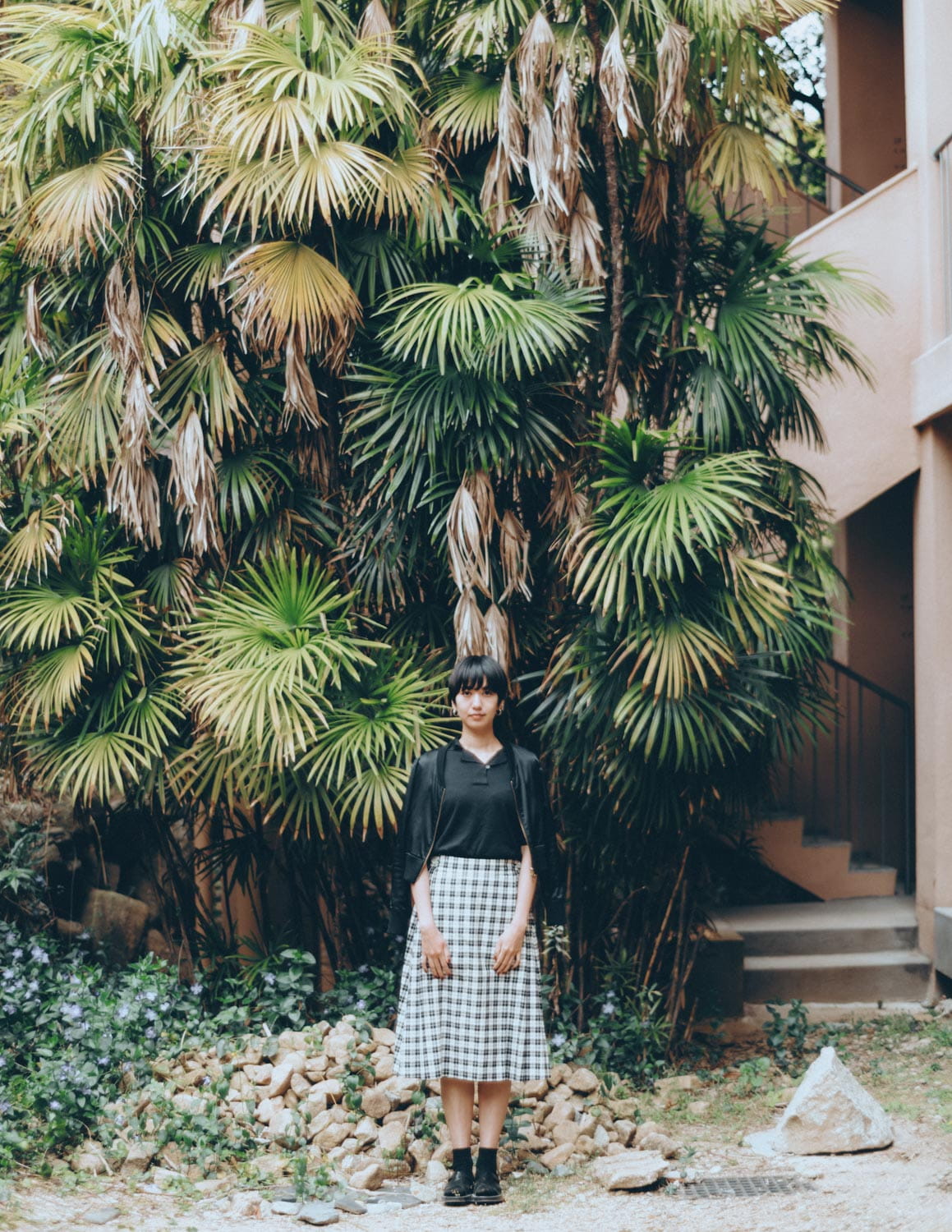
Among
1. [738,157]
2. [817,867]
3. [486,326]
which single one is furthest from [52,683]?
[817,867]

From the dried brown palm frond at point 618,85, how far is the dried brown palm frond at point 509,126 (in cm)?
36

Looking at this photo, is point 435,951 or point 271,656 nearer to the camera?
point 435,951

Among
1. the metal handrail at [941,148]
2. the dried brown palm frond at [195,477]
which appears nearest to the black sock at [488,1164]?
the dried brown palm frond at [195,477]

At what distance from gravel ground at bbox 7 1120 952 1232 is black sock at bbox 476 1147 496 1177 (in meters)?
0.11

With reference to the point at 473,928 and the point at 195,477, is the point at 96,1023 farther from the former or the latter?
the point at 195,477

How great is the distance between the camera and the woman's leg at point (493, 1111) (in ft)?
14.4

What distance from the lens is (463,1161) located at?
14.3 ft

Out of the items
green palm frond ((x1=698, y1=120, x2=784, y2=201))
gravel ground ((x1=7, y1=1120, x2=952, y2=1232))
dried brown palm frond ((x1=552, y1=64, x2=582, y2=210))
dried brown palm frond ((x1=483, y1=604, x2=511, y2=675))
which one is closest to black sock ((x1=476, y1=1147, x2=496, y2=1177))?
gravel ground ((x1=7, y1=1120, x2=952, y2=1232))

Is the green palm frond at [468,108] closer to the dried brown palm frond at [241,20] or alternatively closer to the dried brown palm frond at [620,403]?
the dried brown palm frond at [241,20]

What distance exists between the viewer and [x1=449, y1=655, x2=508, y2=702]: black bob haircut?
14.4ft

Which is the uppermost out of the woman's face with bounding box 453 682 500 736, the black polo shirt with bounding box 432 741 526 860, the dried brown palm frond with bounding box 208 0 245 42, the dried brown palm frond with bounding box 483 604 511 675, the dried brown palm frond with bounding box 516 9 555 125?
the dried brown palm frond with bounding box 208 0 245 42

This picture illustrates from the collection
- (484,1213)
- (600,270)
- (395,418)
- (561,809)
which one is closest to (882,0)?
(600,270)

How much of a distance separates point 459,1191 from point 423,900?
3.00ft

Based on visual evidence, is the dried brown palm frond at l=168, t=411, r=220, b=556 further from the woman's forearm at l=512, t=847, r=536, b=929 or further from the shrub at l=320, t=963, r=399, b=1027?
the woman's forearm at l=512, t=847, r=536, b=929
